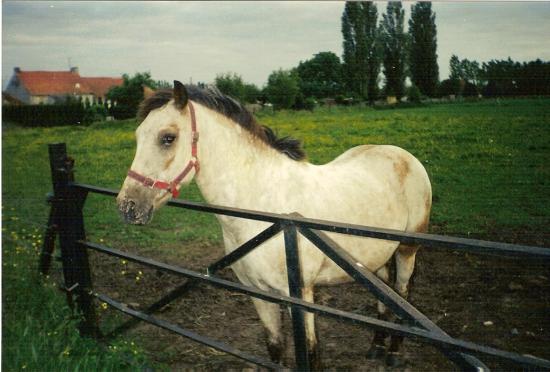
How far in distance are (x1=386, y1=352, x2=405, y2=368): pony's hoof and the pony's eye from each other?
221cm

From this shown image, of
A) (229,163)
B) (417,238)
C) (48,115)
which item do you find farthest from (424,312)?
(48,115)

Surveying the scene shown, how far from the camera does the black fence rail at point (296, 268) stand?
127cm

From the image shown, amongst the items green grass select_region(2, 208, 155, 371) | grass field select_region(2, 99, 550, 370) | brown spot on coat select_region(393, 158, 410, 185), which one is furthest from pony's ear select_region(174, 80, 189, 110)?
green grass select_region(2, 208, 155, 371)

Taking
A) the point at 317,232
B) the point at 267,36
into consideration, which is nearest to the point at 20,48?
the point at 267,36

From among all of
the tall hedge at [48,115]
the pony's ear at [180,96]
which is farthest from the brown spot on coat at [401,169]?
the tall hedge at [48,115]

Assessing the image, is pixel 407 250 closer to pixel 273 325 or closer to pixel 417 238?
pixel 273 325

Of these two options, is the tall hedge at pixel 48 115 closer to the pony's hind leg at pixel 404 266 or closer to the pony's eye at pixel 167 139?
the pony's eye at pixel 167 139

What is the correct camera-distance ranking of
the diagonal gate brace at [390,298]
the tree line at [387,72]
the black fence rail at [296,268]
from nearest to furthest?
the black fence rail at [296,268] < the diagonal gate brace at [390,298] < the tree line at [387,72]

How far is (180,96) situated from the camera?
2.17 m

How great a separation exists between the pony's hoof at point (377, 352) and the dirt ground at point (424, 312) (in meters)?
0.05

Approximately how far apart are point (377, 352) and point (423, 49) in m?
2.26

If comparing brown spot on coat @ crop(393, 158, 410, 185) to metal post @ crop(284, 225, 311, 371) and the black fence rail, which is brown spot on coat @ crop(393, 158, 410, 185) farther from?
metal post @ crop(284, 225, 311, 371)

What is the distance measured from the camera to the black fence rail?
1271 millimetres

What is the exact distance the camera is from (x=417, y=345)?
3.04 metres
